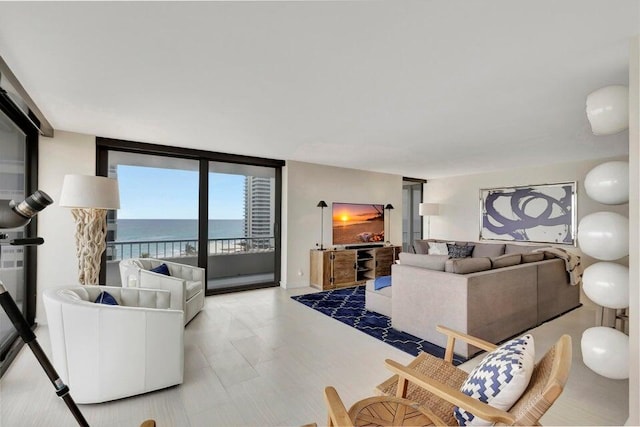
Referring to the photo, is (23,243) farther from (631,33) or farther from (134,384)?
(631,33)

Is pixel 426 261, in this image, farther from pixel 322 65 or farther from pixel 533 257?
pixel 322 65

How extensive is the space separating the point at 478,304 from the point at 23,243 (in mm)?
3201

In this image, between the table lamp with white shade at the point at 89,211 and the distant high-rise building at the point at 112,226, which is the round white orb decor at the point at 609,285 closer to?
the table lamp with white shade at the point at 89,211

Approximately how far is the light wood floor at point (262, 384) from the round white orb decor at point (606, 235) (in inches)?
42.9

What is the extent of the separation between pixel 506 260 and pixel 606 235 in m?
1.63

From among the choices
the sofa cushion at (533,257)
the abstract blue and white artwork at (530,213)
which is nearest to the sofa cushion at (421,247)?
the abstract blue and white artwork at (530,213)

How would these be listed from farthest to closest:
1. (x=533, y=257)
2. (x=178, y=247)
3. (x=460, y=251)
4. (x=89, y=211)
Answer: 1. (x=460, y=251)
2. (x=178, y=247)
3. (x=533, y=257)
4. (x=89, y=211)

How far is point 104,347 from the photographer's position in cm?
193

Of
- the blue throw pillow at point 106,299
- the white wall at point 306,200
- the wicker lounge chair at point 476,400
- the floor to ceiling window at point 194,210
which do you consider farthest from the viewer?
the white wall at point 306,200

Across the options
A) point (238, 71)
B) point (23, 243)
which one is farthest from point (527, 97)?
point (23, 243)

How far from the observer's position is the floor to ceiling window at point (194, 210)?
4.08 m

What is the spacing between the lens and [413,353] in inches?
107

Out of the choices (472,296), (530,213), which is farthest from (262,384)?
(530,213)

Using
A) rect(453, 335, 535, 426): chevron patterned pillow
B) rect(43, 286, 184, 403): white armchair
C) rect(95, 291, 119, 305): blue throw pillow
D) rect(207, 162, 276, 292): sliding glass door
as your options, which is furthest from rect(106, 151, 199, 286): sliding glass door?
rect(453, 335, 535, 426): chevron patterned pillow
